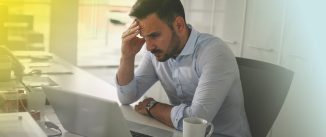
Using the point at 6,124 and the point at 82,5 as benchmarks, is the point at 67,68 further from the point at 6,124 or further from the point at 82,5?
the point at 82,5

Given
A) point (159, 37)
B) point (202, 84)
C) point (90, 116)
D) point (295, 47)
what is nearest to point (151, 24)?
point (159, 37)

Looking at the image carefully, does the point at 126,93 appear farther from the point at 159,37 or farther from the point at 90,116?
the point at 90,116

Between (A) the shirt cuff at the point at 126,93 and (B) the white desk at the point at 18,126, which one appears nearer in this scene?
(B) the white desk at the point at 18,126

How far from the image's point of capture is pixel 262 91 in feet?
4.64

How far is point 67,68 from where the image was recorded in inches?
85.4

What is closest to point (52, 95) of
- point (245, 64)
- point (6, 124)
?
point (6, 124)

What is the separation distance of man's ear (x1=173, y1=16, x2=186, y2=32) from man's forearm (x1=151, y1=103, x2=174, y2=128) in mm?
311

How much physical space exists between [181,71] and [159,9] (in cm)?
26

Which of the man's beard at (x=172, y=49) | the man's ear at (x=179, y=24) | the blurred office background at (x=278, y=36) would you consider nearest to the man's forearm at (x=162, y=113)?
the man's beard at (x=172, y=49)

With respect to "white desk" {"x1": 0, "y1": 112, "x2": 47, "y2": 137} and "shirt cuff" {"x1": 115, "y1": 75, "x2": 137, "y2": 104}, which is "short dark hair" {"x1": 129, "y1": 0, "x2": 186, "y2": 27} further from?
"white desk" {"x1": 0, "y1": 112, "x2": 47, "y2": 137}

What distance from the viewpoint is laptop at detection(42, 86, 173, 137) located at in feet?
3.41

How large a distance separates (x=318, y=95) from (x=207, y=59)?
115 cm

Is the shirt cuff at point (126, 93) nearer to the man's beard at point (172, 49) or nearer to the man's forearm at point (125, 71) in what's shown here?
the man's forearm at point (125, 71)

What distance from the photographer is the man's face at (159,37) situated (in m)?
1.44
